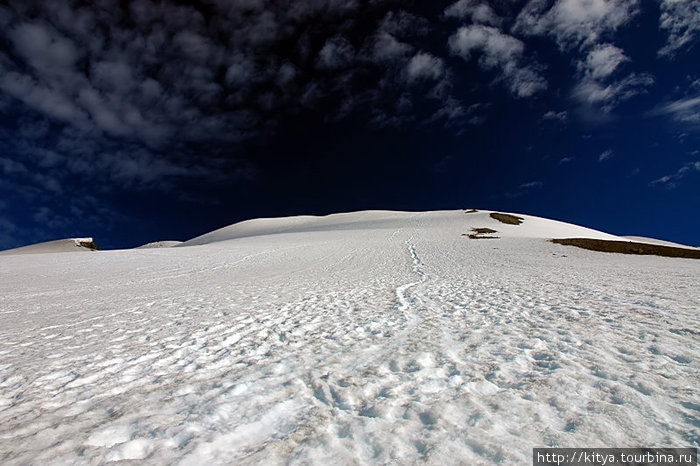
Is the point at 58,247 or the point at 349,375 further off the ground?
the point at 58,247

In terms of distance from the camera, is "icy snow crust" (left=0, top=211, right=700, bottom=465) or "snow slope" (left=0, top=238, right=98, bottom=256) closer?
"icy snow crust" (left=0, top=211, right=700, bottom=465)

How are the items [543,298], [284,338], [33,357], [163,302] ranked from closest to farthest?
1. [33,357]
2. [284,338]
3. [543,298]
4. [163,302]

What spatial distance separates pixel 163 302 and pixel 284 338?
6.04 m

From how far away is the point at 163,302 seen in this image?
1052cm

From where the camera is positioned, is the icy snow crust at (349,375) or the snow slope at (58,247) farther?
the snow slope at (58,247)

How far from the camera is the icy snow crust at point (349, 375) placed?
3076mm

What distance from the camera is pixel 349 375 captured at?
183 inches

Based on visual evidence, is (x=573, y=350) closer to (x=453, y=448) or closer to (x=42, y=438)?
(x=453, y=448)

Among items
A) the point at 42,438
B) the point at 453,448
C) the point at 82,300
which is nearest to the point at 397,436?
the point at 453,448

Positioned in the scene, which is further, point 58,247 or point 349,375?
point 58,247

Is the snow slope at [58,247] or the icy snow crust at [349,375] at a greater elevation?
the snow slope at [58,247]

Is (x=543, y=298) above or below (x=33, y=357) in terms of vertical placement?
below

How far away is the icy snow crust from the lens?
3.08 metres

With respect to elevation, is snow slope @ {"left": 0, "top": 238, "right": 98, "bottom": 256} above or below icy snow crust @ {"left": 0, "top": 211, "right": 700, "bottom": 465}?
above
